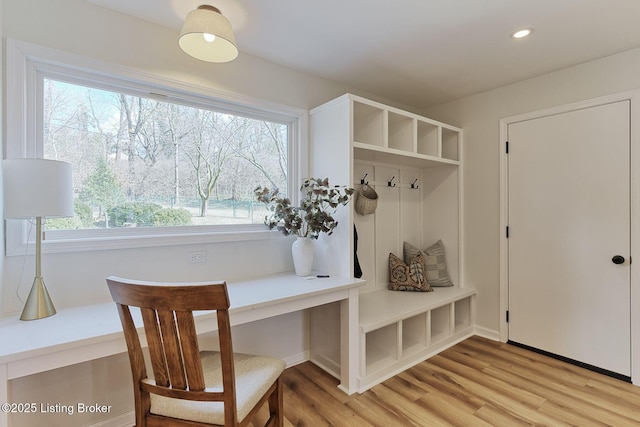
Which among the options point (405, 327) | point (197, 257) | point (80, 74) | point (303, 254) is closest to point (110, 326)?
point (197, 257)

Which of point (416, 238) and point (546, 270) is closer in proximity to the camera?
point (546, 270)

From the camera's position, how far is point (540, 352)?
2633 millimetres

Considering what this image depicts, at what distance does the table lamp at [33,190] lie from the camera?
51.2 inches

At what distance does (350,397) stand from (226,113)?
7.25ft

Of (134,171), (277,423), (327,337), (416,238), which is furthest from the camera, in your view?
(416,238)

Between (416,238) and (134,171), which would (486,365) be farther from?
(134,171)

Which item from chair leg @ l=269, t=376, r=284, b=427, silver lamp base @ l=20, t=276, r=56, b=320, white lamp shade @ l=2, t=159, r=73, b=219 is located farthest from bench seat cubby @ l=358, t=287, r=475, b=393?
white lamp shade @ l=2, t=159, r=73, b=219

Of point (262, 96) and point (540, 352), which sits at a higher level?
point (262, 96)

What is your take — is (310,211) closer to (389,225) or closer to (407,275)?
(389,225)

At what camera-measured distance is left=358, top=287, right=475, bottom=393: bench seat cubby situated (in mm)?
2217

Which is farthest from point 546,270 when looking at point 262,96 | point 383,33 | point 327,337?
point 262,96

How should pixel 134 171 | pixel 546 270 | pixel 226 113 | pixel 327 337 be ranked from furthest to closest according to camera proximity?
pixel 546 270, pixel 327 337, pixel 226 113, pixel 134 171

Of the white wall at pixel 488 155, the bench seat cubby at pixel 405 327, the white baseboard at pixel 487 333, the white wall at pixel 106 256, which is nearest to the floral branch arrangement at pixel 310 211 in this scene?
the white wall at pixel 106 256

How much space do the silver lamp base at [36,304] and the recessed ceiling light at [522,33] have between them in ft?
10.1
